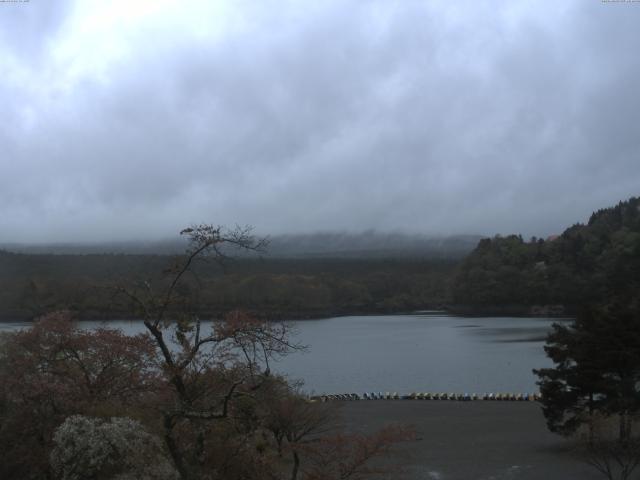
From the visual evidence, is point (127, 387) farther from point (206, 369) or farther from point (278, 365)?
point (278, 365)

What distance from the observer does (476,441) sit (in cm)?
2461

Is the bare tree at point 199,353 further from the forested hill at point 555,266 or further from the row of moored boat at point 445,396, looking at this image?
the forested hill at point 555,266

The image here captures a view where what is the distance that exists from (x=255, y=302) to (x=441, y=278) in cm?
6111

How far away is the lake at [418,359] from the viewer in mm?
43875

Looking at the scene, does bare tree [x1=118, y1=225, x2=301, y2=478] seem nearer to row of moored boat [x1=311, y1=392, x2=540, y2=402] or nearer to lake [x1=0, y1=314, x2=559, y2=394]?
lake [x1=0, y1=314, x2=559, y2=394]

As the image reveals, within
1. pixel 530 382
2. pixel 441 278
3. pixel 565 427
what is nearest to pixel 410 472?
pixel 565 427

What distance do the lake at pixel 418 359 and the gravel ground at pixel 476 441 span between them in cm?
511

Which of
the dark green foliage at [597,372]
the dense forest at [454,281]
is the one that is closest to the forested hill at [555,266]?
the dense forest at [454,281]

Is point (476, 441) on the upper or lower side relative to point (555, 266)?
lower

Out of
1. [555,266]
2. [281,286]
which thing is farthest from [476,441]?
[555,266]

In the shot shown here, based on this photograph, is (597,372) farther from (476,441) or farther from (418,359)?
(418,359)

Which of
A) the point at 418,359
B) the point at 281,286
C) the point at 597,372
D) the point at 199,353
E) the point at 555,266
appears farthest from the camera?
the point at 555,266

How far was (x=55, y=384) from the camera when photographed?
39.1ft

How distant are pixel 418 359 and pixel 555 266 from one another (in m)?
70.5
